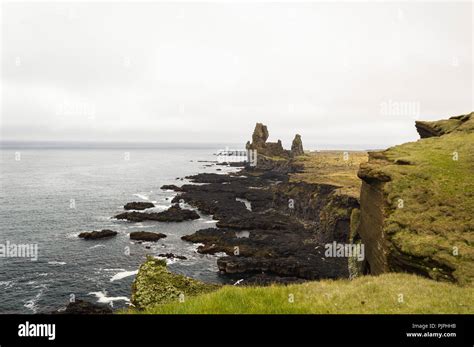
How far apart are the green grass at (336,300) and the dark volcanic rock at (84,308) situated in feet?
95.7

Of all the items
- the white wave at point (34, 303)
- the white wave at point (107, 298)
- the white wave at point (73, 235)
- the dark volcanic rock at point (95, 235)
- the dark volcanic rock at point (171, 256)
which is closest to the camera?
the white wave at point (34, 303)

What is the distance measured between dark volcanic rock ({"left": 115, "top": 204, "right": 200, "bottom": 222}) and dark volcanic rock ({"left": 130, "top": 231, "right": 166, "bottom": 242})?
14335mm

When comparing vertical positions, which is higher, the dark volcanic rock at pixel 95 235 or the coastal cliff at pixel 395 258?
the coastal cliff at pixel 395 258

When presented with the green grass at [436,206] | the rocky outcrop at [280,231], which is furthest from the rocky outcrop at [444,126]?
the rocky outcrop at [280,231]

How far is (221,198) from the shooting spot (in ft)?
371

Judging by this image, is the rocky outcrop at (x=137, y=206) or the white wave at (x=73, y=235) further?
the rocky outcrop at (x=137, y=206)

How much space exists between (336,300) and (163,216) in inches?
3057

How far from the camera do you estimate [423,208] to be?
20438 mm

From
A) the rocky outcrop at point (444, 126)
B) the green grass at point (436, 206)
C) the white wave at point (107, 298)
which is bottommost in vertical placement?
the white wave at point (107, 298)

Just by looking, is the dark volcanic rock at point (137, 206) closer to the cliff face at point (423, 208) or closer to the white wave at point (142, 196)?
the white wave at point (142, 196)

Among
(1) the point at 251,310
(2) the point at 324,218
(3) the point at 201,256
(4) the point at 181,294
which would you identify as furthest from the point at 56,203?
(1) the point at 251,310

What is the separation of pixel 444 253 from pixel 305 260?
43.9 meters

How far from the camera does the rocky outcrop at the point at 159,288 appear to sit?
635 inches
